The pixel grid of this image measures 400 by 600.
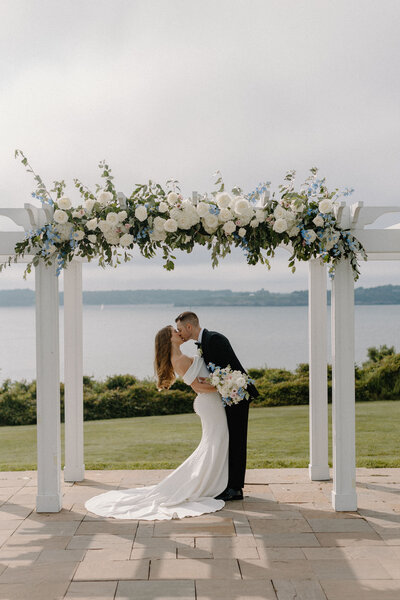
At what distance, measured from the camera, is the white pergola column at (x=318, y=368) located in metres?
6.23

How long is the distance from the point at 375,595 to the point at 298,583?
455mm

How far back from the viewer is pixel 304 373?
15328 millimetres

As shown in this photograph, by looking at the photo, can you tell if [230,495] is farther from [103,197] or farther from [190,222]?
[103,197]

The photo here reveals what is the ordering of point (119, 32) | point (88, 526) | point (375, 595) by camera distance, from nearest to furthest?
point (375, 595) → point (88, 526) → point (119, 32)

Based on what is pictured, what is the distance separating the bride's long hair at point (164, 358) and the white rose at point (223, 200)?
130 centimetres

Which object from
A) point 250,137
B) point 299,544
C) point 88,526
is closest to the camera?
point 299,544

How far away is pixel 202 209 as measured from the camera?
497 centimetres

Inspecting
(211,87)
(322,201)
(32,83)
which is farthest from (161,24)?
(322,201)

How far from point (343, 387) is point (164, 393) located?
9933 mm

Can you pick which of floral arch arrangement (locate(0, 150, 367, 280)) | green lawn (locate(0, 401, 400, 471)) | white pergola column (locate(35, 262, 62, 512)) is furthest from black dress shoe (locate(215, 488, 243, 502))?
green lawn (locate(0, 401, 400, 471))

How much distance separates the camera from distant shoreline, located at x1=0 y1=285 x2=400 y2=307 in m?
16.8

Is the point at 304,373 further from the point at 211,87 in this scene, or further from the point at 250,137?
the point at 211,87

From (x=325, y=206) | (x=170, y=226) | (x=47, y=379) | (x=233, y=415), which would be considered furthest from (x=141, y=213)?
(x=233, y=415)

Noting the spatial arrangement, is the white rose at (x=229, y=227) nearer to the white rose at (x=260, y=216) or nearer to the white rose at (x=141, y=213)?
the white rose at (x=260, y=216)
